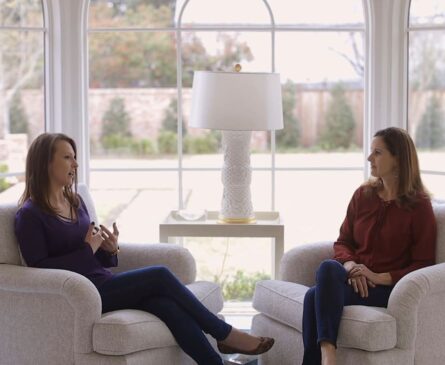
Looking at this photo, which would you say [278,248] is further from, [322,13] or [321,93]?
[322,13]

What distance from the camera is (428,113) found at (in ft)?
17.5

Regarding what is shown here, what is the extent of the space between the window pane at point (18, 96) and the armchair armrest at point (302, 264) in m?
1.81

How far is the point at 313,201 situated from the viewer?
19.4 feet

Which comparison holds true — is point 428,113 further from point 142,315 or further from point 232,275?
point 142,315

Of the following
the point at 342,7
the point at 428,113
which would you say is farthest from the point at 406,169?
the point at 342,7

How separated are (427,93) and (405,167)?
4.34 feet

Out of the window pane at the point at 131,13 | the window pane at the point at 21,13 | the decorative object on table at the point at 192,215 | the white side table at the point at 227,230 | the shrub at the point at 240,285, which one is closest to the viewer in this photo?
the white side table at the point at 227,230

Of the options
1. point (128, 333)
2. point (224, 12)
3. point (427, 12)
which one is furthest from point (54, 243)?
point (427, 12)

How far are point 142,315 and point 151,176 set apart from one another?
187 centimetres

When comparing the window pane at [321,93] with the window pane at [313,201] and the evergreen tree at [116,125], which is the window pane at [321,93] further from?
the evergreen tree at [116,125]

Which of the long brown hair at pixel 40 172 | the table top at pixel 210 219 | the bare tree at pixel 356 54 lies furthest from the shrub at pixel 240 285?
the long brown hair at pixel 40 172

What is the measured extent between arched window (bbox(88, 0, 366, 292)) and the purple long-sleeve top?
156cm

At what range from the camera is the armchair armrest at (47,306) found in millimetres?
3727

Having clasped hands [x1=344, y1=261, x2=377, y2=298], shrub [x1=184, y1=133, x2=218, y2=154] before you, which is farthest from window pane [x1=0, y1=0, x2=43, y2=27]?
clasped hands [x1=344, y1=261, x2=377, y2=298]
